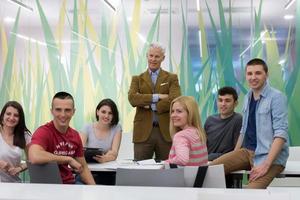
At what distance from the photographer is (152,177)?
206cm

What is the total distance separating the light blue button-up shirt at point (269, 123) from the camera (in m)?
3.17

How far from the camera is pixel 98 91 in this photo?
19.5 feet

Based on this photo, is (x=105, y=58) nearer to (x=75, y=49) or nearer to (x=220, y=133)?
(x=75, y=49)

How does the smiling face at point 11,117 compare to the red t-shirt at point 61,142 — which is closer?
the red t-shirt at point 61,142

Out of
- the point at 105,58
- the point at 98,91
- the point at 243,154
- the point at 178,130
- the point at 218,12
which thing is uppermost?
the point at 218,12

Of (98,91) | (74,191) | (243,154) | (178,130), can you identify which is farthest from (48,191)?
(98,91)

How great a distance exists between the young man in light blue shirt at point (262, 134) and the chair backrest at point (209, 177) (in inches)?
38.0

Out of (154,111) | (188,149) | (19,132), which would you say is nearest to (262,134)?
→ (188,149)

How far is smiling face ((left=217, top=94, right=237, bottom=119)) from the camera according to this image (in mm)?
4134

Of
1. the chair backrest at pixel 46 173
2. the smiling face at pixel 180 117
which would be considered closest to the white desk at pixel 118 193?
the chair backrest at pixel 46 173

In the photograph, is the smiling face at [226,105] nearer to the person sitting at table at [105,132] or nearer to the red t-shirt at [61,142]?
the person sitting at table at [105,132]

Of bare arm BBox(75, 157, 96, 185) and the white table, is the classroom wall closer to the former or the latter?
the white table

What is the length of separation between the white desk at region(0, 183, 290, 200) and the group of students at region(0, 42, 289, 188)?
2.65ft

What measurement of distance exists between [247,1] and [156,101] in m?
2.41
